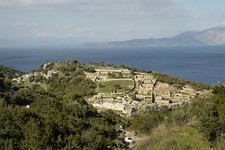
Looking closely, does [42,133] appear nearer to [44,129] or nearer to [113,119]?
[44,129]

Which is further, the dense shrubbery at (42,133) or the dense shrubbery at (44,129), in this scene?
the dense shrubbery at (44,129)

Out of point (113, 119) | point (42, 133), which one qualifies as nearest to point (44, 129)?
point (42, 133)

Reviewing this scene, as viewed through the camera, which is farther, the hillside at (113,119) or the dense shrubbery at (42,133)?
the hillside at (113,119)

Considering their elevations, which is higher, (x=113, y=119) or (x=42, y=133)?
(x=42, y=133)

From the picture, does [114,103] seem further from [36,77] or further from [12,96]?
[36,77]

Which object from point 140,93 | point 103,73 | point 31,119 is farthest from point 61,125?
point 103,73

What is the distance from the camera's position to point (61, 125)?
18.6 meters

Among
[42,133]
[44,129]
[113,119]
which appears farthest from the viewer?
[113,119]

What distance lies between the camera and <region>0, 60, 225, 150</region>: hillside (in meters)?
15.6

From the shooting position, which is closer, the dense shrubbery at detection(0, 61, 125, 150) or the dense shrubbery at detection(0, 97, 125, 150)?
the dense shrubbery at detection(0, 97, 125, 150)

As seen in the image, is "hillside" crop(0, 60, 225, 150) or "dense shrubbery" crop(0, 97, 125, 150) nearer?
"dense shrubbery" crop(0, 97, 125, 150)

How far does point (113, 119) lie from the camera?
103ft

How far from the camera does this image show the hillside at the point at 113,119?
15586mm

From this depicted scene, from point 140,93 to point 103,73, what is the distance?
14391 millimetres
